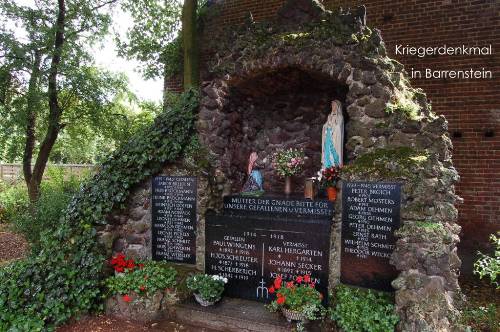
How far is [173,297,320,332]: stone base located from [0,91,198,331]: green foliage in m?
1.45

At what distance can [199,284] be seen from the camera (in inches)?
214

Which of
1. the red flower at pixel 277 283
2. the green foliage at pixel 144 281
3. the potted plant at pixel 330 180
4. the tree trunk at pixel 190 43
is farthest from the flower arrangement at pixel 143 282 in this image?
the tree trunk at pixel 190 43

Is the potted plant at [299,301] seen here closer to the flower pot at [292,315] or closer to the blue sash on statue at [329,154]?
the flower pot at [292,315]

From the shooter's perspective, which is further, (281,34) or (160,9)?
(160,9)

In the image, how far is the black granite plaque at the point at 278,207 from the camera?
5.40m

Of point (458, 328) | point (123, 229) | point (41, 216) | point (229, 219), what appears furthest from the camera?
point (41, 216)

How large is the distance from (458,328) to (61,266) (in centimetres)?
541

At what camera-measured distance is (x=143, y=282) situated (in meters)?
5.54

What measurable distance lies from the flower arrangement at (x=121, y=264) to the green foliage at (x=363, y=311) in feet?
10.4

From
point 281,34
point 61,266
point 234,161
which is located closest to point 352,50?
point 281,34

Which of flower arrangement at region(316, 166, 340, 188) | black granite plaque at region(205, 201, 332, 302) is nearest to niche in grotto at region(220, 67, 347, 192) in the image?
black granite plaque at region(205, 201, 332, 302)

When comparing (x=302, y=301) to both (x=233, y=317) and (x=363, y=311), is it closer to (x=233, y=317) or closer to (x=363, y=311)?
(x=363, y=311)

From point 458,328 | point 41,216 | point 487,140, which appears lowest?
point 458,328

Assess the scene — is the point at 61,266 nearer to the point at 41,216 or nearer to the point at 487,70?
the point at 41,216
